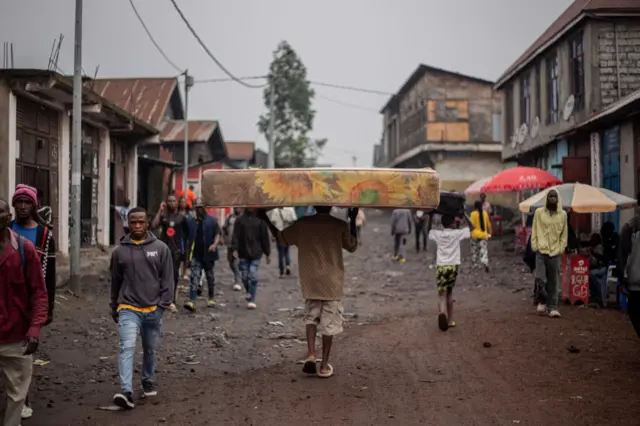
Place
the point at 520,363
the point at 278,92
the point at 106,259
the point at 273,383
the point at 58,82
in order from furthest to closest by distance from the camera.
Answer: the point at 278,92
the point at 106,259
the point at 58,82
the point at 520,363
the point at 273,383

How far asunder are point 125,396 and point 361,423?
201 cm

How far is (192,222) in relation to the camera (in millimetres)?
11734

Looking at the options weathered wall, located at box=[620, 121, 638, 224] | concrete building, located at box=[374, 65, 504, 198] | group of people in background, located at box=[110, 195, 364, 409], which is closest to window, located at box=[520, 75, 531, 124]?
weathered wall, located at box=[620, 121, 638, 224]

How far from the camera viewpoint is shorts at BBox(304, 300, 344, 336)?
7.12 metres

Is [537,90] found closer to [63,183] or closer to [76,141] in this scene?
[63,183]

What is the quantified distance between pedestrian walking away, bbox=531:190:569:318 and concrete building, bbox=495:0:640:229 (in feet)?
19.6

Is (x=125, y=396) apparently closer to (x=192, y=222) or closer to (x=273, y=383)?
(x=273, y=383)

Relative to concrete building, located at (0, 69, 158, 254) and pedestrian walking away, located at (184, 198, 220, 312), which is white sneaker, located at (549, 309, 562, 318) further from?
concrete building, located at (0, 69, 158, 254)

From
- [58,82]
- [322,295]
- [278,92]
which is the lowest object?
[322,295]

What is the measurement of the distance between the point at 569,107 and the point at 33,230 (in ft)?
55.4

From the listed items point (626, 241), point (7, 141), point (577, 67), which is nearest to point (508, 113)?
point (577, 67)

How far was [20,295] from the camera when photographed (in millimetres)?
4945

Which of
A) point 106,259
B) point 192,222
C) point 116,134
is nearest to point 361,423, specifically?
point 192,222

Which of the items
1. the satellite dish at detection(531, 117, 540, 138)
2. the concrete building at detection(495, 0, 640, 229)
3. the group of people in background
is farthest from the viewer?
the satellite dish at detection(531, 117, 540, 138)
